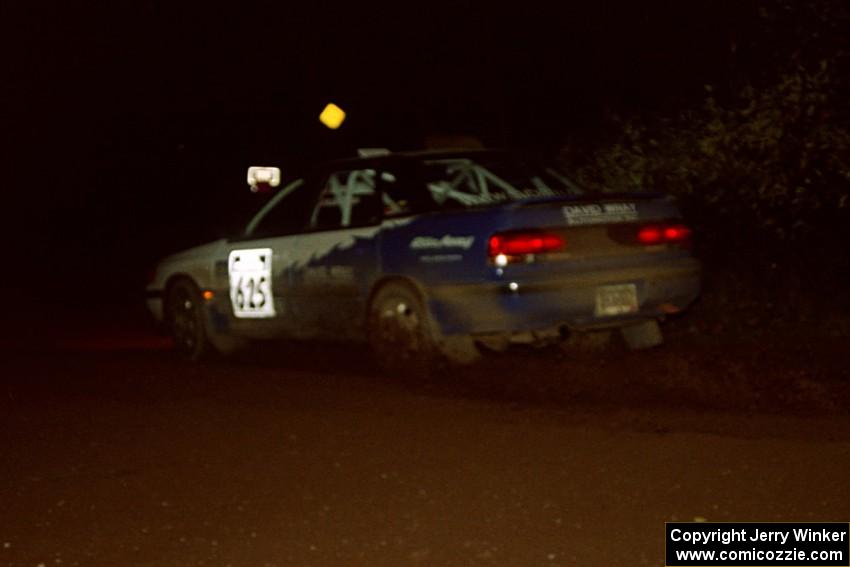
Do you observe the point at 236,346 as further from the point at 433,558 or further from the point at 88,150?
the point at 88,150

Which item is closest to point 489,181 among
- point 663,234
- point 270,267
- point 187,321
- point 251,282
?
point 663,234

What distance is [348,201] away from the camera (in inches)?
422

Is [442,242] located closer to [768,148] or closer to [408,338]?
[408,338]

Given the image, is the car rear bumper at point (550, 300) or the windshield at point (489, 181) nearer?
the car rear bumper at point (550, 300)

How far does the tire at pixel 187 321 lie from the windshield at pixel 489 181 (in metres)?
2.53

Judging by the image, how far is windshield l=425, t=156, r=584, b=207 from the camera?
33.6 feet

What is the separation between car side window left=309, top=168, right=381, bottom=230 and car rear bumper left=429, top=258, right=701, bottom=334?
94 centimetres

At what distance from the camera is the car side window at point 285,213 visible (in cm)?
1108

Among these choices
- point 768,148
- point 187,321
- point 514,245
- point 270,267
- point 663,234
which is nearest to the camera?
point 514,245

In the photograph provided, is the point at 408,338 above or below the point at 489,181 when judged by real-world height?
below

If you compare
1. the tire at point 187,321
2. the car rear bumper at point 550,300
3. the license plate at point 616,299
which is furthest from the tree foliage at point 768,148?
the tire at point 187,321

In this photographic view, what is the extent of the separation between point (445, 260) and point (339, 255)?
1102 millimetres

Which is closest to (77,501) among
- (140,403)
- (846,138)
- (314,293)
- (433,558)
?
(433,558)

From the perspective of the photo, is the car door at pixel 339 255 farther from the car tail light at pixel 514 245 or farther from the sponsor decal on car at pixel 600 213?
the sponsor decal on car at pixel 600 213
